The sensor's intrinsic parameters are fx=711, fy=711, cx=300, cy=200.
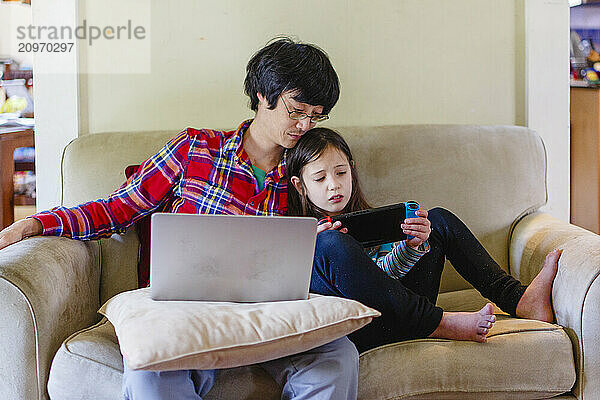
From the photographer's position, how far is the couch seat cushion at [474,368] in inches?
57.8

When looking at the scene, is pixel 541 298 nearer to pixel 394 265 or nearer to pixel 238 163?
pixel 394 265

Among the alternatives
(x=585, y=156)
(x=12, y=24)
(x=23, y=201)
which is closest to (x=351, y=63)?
(x=585, y=156)

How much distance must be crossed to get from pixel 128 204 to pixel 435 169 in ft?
2.85

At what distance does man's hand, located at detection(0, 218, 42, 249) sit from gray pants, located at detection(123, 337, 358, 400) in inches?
19.8

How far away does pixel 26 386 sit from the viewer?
→ 140 centimetres

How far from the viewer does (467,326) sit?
1.53 m

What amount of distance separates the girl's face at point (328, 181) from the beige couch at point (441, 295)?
9.1 inches

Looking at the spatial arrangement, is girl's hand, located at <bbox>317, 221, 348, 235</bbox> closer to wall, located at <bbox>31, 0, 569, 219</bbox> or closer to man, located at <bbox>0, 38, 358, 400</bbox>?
man, located at <bbox>0, 38, 358, 400</bbox>

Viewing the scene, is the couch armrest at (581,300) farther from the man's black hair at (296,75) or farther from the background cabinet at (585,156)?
the background cabinet at (585,156)

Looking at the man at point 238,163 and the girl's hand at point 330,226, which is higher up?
the man at point 238,163

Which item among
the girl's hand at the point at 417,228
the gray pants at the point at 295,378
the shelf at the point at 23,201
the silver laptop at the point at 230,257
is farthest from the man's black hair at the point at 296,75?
the shelf at the point at 23,201

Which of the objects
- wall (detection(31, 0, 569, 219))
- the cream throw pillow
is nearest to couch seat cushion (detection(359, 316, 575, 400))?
the cream throw pillow

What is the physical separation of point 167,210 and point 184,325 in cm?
66

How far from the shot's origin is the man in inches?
70.5
